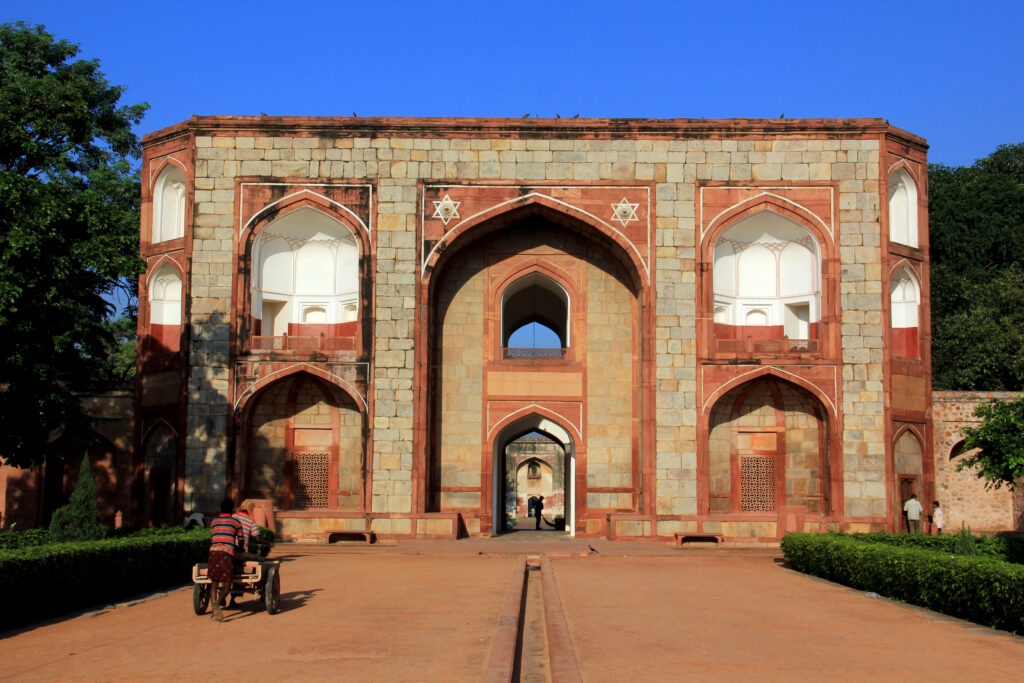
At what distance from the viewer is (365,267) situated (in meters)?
19.2

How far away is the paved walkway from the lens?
6891 mm

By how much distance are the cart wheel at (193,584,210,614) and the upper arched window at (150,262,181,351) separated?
11334 mm

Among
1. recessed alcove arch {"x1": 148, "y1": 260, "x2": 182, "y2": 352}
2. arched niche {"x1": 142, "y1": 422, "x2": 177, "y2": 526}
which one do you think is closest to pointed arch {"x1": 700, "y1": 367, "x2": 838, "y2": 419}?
arched niche {"x1": 142, "y1": 422, "x2": 177, "y2": 526}

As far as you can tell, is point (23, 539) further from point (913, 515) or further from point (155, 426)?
point (913, 515)

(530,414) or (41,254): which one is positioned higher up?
(41,254)

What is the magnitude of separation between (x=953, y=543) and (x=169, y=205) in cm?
1532

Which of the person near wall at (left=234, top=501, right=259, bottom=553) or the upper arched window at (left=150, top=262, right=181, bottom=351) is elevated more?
the upper arched window at (left=150, top=262, right=181, bottom=351)

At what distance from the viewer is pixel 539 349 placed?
2005cm

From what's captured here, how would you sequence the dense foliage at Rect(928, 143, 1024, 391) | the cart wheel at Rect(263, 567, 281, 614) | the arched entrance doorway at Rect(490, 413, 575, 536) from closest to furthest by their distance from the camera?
the cart wheel at Rect(263, 567, 281, 614), the dense foliage at Rect(928, 143, 1024, 391), the arched entrance doorway at Rect(490, 413, 575, 536)

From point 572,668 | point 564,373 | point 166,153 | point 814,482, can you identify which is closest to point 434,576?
point 572,668

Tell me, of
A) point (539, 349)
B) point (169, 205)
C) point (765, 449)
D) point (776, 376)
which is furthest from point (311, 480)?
point (776, 376)

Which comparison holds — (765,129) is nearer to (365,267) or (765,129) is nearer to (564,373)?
(564,373)

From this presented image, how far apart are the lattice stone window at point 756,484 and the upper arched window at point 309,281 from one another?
822 centimetres

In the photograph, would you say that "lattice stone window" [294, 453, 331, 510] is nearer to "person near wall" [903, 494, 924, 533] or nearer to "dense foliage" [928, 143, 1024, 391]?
"person near wall" [903, 494, 924, 533]
